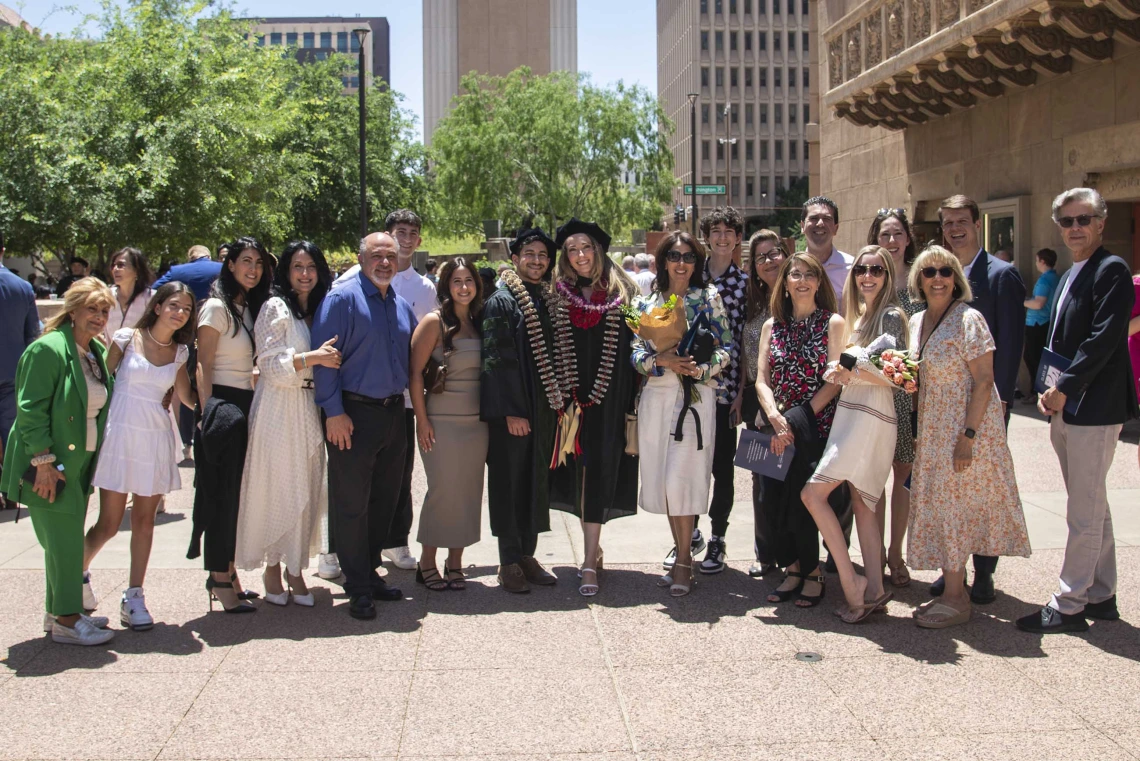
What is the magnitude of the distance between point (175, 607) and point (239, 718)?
1.71 m

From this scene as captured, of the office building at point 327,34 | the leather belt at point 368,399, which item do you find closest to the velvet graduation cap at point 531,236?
the leather belt at point 368,399

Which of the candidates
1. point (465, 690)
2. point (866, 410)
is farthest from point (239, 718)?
point (866, 410)

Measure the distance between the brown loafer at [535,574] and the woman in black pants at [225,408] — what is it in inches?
61.5

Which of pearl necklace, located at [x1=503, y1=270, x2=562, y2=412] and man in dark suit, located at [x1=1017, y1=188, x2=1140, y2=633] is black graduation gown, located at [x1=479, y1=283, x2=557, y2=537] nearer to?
pearl necklace, located at [x1=503, y1=270, x2=562, y2=412]

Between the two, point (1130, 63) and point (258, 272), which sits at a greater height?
point (1130, 63)

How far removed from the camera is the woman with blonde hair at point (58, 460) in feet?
16.8

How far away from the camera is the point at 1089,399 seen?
5277mm

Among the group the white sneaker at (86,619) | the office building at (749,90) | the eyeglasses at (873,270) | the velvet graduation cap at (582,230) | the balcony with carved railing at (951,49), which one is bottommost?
the white sneaker at (86,619)

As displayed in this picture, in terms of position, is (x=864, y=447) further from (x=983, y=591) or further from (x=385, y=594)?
(x=385, y=594)

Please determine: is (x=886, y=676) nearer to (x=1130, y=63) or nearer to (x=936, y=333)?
(x=936, y=333)

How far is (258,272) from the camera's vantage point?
577cm

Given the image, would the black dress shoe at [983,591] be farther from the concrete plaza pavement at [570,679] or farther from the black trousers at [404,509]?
the black trousers at [404,509]

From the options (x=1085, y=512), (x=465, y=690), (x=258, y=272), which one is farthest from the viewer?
(x=258, y=272)

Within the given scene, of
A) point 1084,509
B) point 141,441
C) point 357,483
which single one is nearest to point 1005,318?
point 1084,509
